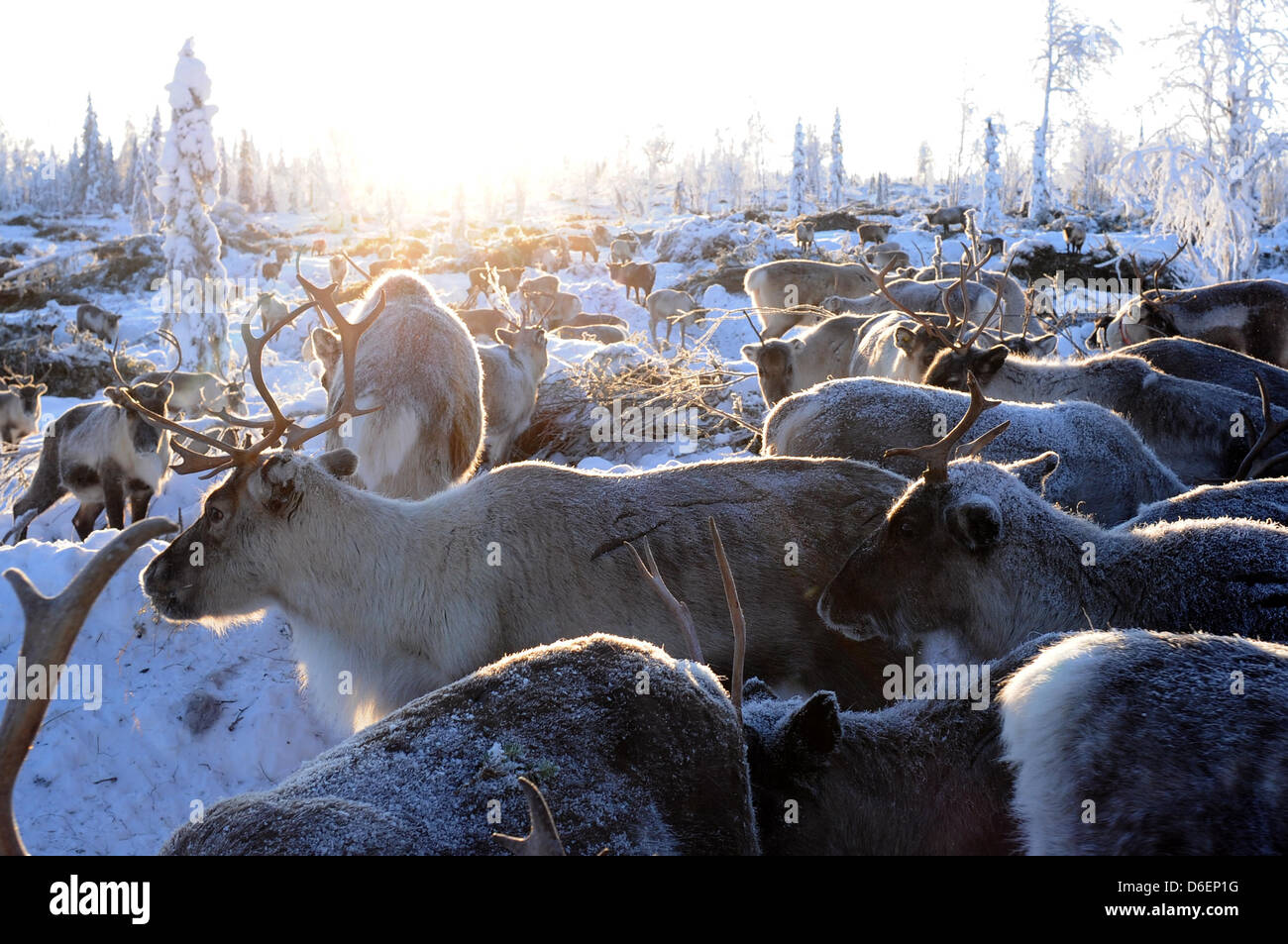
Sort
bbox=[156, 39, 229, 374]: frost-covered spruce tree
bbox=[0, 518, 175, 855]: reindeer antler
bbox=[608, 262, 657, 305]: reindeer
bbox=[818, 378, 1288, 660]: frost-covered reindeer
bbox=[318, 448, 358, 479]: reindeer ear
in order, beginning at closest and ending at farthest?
1. bbox=[0, 518, 175, 855]: reindeer antler
2. bbox=[818, 378, 1288, 660]: frost-covered reindeer
3. bbox=[318, 448, 358, 479]: reindeer ear
4. bbox=[156, 39, 229, 374]: frost-covered spruce tree
5. bbox=[608, 262, 657, 305]: reindeer

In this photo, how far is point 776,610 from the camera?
3953 millimetres

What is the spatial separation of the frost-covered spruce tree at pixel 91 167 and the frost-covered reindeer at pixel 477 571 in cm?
9158

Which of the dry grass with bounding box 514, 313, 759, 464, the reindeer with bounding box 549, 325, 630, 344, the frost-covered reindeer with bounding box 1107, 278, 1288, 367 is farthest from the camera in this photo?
the reindeer with bounding box 549, 325, 630, 344

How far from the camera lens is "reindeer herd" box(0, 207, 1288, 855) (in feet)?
6.80

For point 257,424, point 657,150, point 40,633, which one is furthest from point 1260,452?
point 657,150

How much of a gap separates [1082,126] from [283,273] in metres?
37.4

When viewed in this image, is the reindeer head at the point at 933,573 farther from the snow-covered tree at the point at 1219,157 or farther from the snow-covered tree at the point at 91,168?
the snow-covered tree at the point at 91,168

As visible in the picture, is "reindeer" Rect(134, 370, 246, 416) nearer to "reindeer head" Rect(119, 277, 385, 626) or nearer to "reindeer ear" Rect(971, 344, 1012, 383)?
"reindeer head" Rect(119, 277, 385, 626)

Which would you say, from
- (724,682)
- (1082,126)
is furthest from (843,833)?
(1082,126)

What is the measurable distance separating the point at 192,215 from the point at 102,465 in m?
13.5

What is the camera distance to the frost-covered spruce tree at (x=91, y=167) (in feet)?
269

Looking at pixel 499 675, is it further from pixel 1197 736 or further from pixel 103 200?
pixel 103 200

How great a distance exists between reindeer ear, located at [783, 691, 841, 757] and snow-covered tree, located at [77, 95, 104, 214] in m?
93.9

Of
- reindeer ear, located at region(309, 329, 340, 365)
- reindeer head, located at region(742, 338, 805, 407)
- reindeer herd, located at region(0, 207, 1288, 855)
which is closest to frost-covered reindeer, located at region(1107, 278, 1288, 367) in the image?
reindeer herd, located at region(0, 207, 1288, 855)
